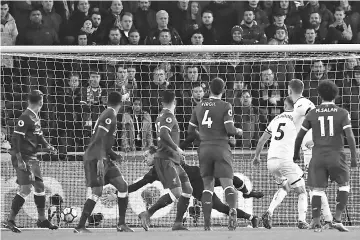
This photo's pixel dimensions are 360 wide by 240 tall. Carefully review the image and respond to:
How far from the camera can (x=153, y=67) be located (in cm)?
1753

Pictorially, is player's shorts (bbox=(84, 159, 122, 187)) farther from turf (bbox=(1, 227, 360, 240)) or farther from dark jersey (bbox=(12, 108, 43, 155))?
dark jersey (bbox=(12, 108, 43, 155))

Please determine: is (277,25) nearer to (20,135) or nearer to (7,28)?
(7,28)

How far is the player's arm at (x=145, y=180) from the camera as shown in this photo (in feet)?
53.1

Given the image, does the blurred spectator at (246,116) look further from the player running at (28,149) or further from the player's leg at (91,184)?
the player running at (28,149)

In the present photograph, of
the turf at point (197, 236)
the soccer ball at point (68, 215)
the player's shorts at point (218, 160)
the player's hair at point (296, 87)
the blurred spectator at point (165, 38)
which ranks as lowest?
the turf at point (197, 236)

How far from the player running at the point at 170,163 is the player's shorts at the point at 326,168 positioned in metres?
2.14

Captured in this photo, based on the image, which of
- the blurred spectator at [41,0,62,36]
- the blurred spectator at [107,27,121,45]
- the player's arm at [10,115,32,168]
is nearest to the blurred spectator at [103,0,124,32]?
the blurred spectator at [107,27,121,45]

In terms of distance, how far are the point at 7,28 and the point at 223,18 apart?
3687mm

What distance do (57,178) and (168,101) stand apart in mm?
2883

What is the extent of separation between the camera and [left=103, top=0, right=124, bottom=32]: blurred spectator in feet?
59.7

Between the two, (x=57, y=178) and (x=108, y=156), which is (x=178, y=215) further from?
(x=57, y=178)

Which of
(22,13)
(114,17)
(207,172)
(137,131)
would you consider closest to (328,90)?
(207,172)

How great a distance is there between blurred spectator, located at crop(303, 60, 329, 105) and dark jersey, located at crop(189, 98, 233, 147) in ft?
11.3

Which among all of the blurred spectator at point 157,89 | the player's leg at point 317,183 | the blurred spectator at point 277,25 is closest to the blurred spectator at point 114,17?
the blurred spectator at point 157,89
